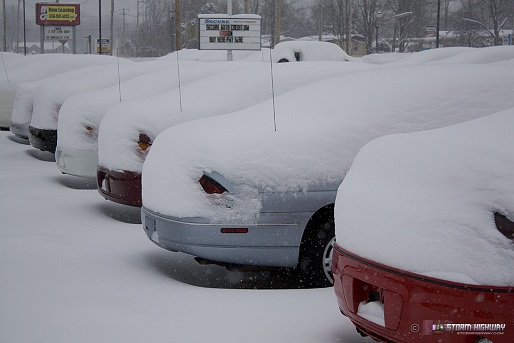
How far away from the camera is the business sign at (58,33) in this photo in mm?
48344

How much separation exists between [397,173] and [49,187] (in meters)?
7.12

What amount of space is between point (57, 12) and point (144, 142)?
149 ft

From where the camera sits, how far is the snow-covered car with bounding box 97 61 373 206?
7353mm

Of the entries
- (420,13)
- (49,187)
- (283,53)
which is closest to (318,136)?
(49,187)

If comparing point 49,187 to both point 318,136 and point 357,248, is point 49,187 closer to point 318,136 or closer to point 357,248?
point 318,136

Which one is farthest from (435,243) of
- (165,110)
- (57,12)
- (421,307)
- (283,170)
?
(57,12)

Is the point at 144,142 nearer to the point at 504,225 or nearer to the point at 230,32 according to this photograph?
the point at 504,225

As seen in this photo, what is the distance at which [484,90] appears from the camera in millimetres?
5699

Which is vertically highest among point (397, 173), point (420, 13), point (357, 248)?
point (420, 13)

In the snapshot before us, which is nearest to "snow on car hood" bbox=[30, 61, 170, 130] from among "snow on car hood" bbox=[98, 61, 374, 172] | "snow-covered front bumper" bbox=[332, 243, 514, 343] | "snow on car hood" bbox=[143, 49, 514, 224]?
"snow on car hood" bbox=[98, 61, 374, 172]

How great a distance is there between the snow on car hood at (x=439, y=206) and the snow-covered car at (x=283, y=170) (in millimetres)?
1279

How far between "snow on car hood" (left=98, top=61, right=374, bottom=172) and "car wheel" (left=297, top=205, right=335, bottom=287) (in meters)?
2.35

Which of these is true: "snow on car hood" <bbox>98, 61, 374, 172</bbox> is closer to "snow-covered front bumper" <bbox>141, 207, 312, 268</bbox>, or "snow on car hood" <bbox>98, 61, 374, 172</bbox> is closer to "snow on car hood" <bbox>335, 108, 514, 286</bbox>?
"snow-covered front bumper" <bbox>141, 207, 312, 268</bbox>

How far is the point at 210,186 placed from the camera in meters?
5.38
